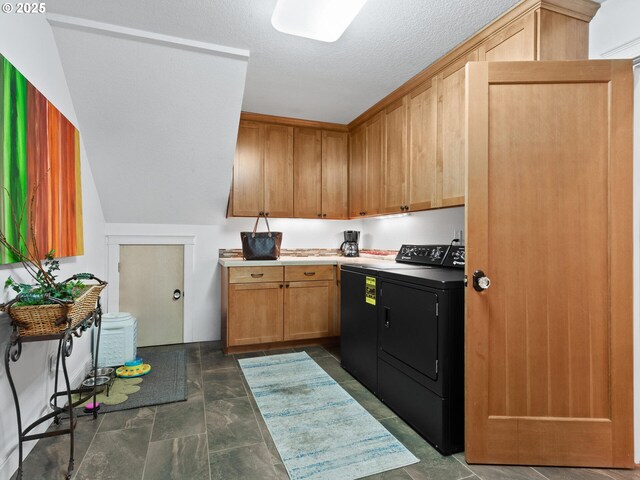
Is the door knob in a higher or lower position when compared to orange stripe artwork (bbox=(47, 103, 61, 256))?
lower

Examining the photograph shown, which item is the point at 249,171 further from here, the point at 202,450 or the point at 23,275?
the point at 202,450

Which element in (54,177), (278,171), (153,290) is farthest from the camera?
(278,171)

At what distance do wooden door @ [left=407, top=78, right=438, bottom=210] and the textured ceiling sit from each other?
0.23m

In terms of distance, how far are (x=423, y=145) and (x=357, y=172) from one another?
3.89ft

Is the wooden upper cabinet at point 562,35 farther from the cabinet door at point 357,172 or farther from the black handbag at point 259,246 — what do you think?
the black handbag at point 259,246

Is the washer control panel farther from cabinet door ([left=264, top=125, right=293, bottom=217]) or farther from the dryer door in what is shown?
cabinet door ([left=264, top=125, right=293, bottom=217])

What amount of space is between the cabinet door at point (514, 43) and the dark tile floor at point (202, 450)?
217 cm

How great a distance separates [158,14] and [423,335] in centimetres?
244

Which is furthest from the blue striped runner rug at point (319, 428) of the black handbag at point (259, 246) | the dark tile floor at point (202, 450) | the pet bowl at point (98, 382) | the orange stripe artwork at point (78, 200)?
the orange stripe artwork at point (78, 200)

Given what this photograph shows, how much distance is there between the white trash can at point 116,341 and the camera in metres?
2.92

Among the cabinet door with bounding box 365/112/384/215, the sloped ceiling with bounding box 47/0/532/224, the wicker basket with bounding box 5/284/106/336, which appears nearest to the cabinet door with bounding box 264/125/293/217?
the sloped ceiling with bounding box 47/0/532/224

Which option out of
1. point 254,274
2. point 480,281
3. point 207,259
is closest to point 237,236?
point 207,259

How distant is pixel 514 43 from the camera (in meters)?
2.03

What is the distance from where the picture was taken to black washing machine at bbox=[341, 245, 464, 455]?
5.96 ft
